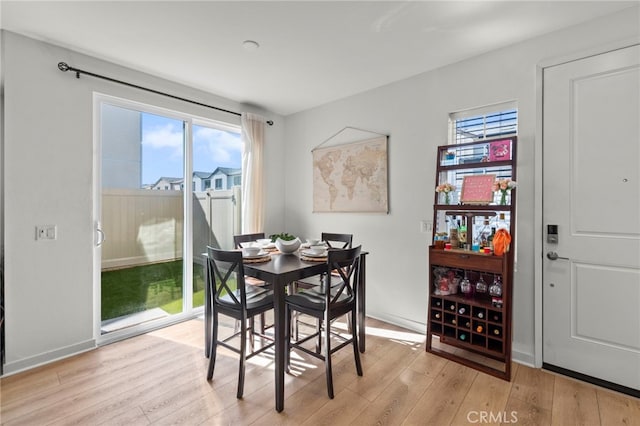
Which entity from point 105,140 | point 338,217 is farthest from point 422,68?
point 105,140

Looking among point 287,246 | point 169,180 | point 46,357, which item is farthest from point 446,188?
point 46,357

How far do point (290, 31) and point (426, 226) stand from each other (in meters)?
2.12

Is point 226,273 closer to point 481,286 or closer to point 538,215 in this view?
point 481,286

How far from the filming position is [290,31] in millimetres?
2305

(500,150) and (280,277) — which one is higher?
(500,150)

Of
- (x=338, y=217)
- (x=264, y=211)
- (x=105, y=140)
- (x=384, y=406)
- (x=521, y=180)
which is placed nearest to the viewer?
(x=384, y=406)

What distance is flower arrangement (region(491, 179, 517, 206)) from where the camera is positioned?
89.7 inches

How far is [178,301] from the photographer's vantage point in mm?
3443

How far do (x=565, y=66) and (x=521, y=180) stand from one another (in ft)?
2.90

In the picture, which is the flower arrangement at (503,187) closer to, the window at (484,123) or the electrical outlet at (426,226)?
the window at (484,123)

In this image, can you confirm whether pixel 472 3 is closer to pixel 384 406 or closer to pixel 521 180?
pixel 521 180

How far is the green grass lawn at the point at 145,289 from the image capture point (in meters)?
2.96

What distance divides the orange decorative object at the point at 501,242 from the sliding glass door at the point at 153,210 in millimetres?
3015

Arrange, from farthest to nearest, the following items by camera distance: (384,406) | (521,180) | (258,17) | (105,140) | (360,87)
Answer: (360,87)
(105,140)
(521,180)
(258,17)
(384,406)
